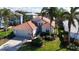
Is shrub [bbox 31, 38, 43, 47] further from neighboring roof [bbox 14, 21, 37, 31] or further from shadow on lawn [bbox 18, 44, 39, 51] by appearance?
neighboring roof [bbox 14, 21, 37, 31]

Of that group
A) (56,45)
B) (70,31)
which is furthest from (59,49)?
(70,31)

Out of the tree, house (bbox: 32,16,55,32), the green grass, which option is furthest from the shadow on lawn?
the tree

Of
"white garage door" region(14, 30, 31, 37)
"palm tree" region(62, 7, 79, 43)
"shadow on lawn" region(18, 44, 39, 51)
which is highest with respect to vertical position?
"palm tree" region(62, 7, 79, 43)

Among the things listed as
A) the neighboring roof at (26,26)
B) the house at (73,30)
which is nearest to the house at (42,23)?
the neighboring roof at (26,26)
